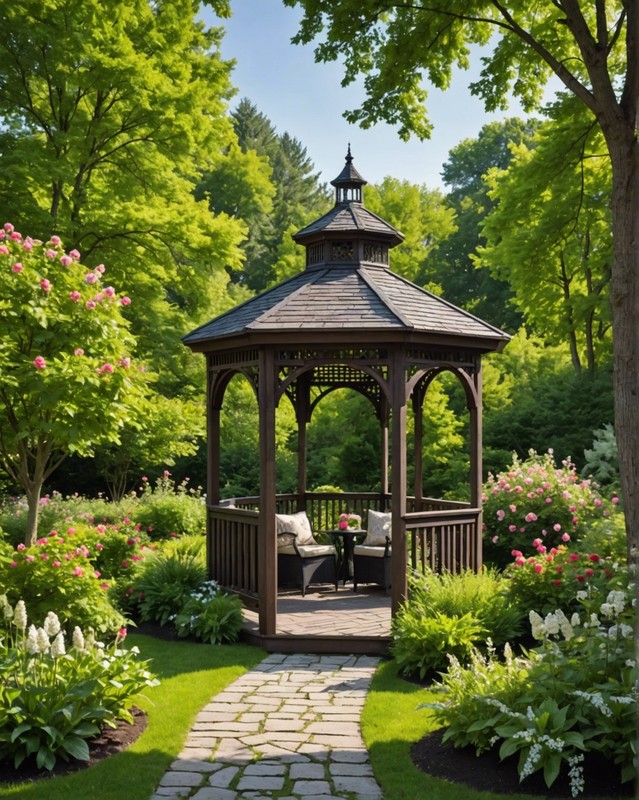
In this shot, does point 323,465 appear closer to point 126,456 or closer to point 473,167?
point 126,456

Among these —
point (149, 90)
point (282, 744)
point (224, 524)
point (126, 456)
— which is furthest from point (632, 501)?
point (126, 456)

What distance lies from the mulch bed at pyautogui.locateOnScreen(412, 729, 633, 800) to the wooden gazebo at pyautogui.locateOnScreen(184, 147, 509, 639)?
3.19 m

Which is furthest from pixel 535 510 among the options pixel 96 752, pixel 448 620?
pixel 96 752

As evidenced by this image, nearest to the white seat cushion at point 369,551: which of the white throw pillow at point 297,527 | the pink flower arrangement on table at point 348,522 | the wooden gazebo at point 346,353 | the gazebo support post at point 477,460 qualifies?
the pink flower arrangement on table at point 348,522

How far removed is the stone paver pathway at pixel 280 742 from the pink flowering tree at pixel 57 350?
2.88 metres

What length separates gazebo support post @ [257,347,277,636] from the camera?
866 cm

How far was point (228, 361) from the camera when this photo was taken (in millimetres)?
9617

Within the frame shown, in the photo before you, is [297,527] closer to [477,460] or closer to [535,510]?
[477,460]

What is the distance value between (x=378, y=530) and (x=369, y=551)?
37 centimetres

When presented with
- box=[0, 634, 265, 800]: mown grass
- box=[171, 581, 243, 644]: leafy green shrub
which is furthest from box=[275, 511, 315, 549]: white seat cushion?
box=[0, 634, 265, 800]: mown grass

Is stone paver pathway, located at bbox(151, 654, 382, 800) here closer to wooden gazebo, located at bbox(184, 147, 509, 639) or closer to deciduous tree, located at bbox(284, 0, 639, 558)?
wooden gazebo, located at bbox(184, 147, 509, 639)

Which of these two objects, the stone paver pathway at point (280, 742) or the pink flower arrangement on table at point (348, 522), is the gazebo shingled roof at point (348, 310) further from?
the stone paver pathway at point (280, 742)

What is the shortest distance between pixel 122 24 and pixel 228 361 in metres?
5.81

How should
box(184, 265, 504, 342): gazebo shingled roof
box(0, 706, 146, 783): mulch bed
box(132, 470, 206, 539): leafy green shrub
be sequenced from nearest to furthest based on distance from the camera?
box(0, 706, 146, 783): mulch bed, box(184, 265, 504, 342): gazebo shingled roof, box(132, 470, 206, 539): leafy green shrub
